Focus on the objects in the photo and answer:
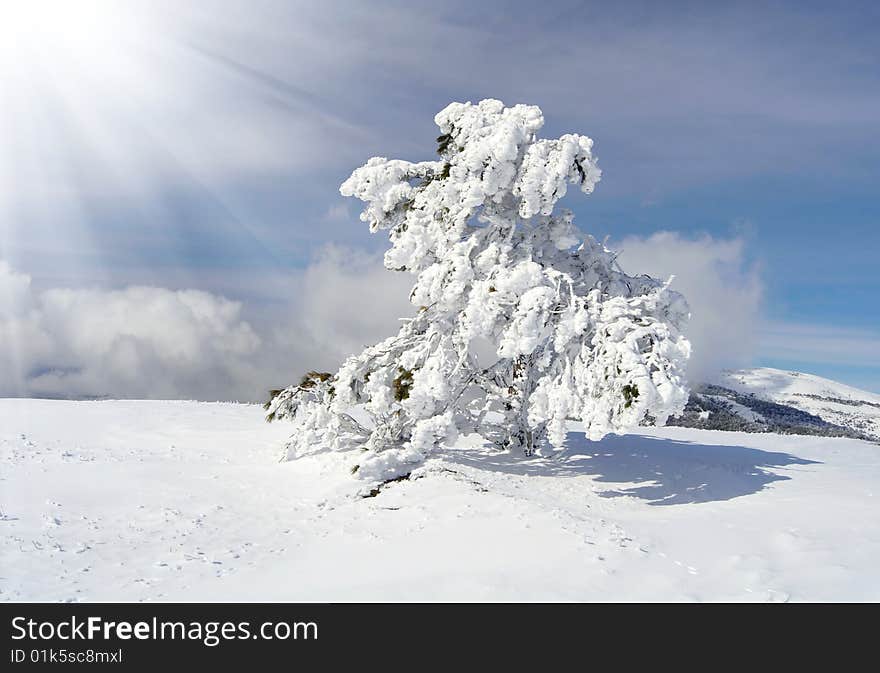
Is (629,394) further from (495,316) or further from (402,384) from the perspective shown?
(402,384)

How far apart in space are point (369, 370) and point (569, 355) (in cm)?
605

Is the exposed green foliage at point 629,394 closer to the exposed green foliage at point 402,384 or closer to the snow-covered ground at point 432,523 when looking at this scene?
the snow-covered ground at point 432,523

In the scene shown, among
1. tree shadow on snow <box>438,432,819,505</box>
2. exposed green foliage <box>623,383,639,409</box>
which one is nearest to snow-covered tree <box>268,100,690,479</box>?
exposed green foliage <box>623,383,639,409</box>

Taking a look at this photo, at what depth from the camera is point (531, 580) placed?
7.55 metres

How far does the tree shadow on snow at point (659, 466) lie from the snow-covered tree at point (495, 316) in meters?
1.10

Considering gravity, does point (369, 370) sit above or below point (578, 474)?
above

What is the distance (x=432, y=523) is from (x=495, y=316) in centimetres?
587

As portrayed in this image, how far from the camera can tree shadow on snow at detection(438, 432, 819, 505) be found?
13820mm

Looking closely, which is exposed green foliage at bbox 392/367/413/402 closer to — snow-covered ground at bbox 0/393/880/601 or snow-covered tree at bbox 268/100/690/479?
snow-covered tree at bbox 268/100/690/479

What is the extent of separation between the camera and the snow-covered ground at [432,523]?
7750 mm

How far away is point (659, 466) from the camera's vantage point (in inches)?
634

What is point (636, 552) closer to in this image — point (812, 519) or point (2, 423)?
point (812, 519)
